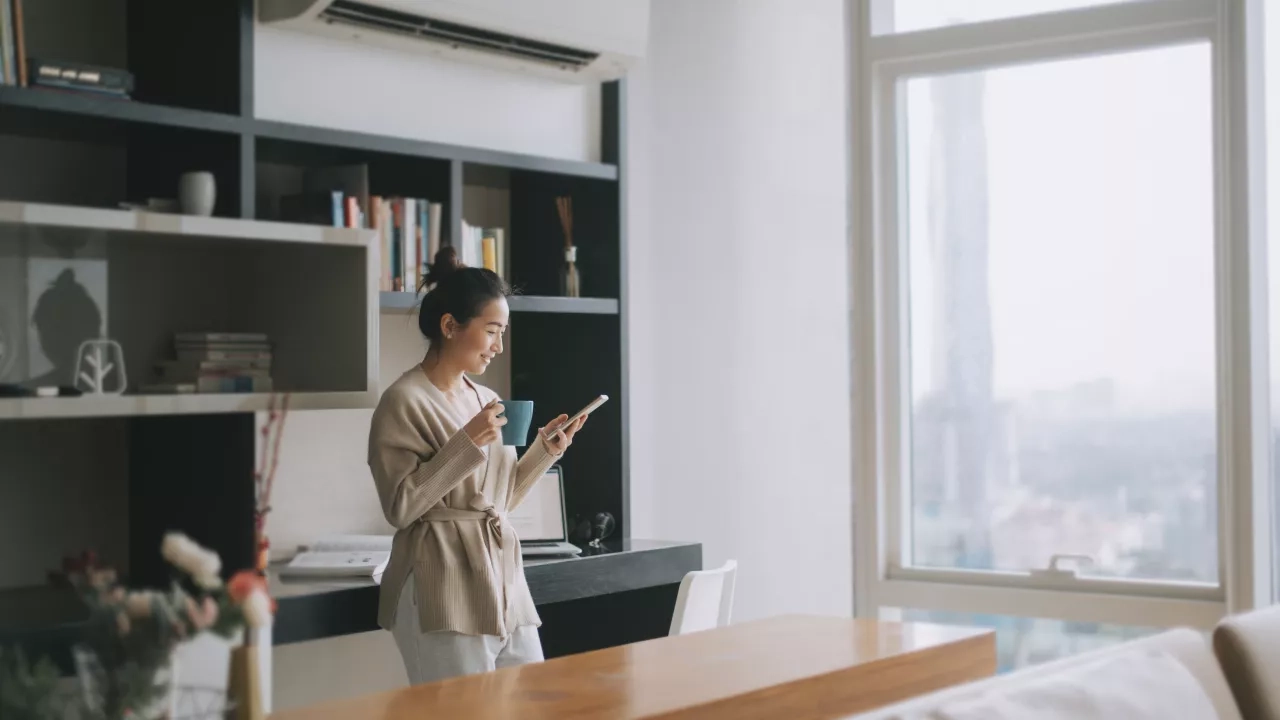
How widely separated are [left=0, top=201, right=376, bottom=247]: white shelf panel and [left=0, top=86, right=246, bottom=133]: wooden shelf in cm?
20

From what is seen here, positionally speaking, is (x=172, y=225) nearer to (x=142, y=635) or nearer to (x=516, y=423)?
(x=516, y=423)

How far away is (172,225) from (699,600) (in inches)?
57.5

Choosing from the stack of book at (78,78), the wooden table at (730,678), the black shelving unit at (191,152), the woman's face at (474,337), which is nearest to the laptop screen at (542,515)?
the black shelving unit at (191,152)

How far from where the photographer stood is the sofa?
1.82 m

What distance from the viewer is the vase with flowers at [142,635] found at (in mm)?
1389

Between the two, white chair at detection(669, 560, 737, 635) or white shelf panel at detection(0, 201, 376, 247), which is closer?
white shelf panel at detection(0, 201, 376, 247)

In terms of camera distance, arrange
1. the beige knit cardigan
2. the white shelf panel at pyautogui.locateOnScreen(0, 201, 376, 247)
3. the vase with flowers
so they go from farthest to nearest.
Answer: the beige knit cardigan → the white shelf panel at pyautogui.locateOnScreen(0, 201, 376, 247) → the vase with flowers

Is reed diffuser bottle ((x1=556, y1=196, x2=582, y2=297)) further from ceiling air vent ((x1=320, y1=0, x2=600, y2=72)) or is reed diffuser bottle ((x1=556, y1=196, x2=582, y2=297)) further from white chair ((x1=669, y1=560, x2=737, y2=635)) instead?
white chair ((x1=669, y1=560, x2=737, y2=635))

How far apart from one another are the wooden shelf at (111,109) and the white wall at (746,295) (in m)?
1.58

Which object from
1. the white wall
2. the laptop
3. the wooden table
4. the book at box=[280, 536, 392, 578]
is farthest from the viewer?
the white wall

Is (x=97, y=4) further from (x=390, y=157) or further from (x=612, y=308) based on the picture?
(x=612, y=308)

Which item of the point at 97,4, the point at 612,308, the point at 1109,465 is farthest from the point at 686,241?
the point at 97,4

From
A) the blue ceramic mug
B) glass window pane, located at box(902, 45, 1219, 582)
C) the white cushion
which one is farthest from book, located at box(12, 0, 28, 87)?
glass window pane, located at box(902, 45, 1219, 582)

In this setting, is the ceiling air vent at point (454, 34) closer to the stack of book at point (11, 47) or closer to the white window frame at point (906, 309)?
the stack of book at point (11, 47)
